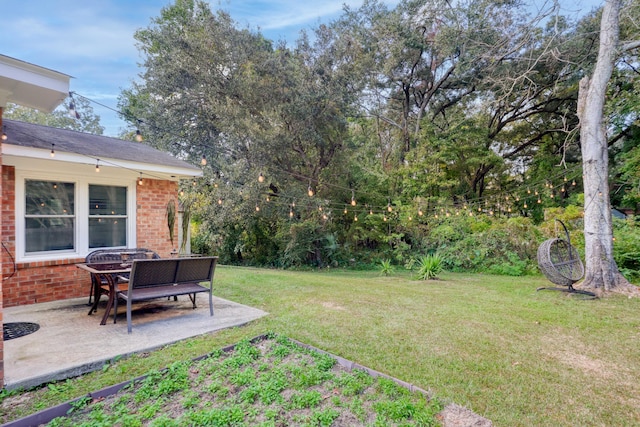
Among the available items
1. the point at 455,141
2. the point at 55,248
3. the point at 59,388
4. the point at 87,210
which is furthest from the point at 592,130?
the point at 55,248

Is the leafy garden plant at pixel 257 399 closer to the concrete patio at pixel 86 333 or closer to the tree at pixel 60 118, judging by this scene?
the concrete patio at pixel 86 333

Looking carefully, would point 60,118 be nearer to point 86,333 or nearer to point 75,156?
point 75,156

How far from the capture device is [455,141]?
13062mm

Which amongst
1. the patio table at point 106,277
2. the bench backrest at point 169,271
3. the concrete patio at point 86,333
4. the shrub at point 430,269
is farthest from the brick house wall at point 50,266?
the shrub at point 430,269

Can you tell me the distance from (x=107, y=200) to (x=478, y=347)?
22.6 feet

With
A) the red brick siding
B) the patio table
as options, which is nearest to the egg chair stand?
the patio table

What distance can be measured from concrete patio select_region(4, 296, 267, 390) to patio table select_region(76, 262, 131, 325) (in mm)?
194

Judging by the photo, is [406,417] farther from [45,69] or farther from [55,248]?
[55,248]

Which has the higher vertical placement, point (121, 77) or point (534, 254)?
point (121, 77)

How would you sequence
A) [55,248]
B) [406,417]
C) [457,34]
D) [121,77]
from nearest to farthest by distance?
1. [406,417]
2. [55,248]
3. [457,34]
4. [121,77]

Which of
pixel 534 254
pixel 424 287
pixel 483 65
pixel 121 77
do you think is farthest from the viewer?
pixel 121 77

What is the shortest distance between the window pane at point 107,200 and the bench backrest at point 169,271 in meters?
2.79

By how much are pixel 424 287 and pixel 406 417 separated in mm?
5617

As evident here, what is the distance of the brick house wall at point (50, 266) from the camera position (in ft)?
15.9
